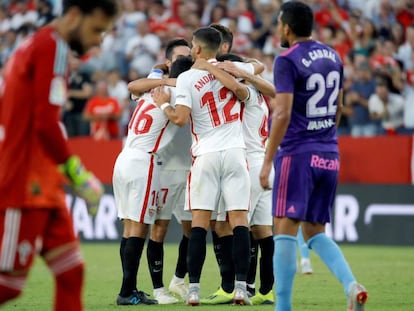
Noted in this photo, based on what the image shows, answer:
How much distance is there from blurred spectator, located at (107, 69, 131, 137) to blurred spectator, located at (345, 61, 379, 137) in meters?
4.98

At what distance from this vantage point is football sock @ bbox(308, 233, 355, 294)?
25.7 feet

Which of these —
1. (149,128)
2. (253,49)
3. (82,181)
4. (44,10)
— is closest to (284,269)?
(82,181)

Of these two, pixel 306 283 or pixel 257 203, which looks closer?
pixel 257 203

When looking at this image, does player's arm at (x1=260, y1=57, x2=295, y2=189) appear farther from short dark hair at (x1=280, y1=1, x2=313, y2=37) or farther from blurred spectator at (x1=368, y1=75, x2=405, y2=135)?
blurred spectator at (x1=368, y1=75, x2=405, y2=135)

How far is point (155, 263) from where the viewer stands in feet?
34.3

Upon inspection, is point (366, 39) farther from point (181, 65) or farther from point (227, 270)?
point (227, 270)

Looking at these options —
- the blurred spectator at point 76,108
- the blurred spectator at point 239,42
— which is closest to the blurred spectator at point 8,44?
the blurred spectator at point 76,108

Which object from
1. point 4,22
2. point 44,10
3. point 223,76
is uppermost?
point 4,22

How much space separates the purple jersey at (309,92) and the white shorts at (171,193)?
288cm

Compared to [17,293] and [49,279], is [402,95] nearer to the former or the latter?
[49,279]

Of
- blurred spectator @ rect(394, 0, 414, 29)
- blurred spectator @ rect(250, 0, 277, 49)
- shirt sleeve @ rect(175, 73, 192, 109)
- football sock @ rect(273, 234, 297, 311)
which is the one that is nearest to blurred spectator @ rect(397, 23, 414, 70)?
blurred spectator @ rect(394, 0, 414, 29)

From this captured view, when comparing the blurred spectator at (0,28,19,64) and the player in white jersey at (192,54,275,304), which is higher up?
the blurred spectator at (0,28,19,64)

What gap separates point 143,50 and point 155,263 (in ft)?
41.7

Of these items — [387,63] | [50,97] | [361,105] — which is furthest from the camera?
[387,63]
